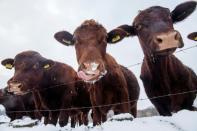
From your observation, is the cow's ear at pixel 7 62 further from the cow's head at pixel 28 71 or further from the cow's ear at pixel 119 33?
the cow's ear at pixel 119 33

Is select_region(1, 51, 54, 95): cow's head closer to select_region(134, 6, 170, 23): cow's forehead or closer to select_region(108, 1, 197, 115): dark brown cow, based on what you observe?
select_region(108, 1, 197, 115): dark brown cow

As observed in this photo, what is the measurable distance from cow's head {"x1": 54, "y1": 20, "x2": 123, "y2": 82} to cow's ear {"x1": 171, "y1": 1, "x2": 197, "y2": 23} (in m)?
1.37

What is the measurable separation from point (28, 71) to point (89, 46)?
2538 mm

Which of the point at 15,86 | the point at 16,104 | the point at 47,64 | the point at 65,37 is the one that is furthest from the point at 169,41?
the point at 16,104

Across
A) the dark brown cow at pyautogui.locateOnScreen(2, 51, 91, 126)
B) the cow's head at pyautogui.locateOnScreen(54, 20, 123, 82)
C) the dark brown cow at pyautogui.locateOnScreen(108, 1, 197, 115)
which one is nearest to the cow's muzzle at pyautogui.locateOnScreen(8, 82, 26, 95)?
the dark brown cow at pyautogui.locateOnScreen(2, 51, 91, 126)

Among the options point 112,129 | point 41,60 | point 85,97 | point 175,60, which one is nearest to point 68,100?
point 85,97

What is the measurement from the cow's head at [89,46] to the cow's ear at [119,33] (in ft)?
0.63

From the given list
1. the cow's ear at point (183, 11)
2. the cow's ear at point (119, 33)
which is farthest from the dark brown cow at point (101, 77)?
the cow's ear at point (183, 11)

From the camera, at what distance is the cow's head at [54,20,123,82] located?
18.2 ft

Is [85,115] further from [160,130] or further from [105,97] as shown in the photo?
[160,130]

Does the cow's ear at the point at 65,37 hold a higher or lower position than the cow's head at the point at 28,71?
higher

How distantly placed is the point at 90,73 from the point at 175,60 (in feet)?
6.40

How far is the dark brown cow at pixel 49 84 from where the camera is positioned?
8.21 metres

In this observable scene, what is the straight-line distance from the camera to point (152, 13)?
21.0ft
